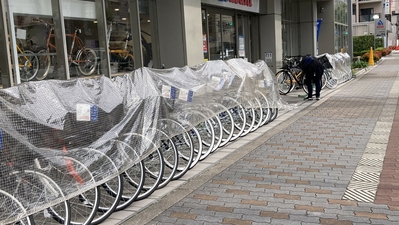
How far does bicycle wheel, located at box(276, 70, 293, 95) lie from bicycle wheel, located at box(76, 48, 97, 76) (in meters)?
7.21

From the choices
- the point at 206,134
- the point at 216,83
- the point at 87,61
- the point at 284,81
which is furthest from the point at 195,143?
the point at 284,81

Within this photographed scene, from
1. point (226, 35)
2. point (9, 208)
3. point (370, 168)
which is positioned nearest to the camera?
point (9, 208)

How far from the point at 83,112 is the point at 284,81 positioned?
428 inches

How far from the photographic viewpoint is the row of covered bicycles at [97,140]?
3.26 metres

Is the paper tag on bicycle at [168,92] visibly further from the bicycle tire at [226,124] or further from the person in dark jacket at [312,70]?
the person in dark jacket at [312,70]

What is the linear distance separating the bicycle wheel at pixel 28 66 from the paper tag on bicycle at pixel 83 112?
11.9 ft

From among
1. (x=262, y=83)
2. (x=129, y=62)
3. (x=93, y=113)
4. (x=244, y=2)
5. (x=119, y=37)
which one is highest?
(x=244, y=2)

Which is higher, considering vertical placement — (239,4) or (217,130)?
(239,4)

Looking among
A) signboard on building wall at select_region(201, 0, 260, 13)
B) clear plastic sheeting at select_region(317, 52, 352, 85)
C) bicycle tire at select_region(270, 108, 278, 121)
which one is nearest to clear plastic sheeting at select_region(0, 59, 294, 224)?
bicycle tire at select_region(270, 108, 278, 121)

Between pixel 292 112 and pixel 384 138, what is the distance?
3.41 meters

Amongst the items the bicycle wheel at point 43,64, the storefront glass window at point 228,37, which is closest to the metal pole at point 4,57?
the bicycle wheel at point 43,64

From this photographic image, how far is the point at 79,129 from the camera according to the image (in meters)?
3.84

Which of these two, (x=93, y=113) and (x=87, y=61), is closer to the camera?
(x=93, y=113)

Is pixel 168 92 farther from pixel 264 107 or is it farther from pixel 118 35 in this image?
pixel 118 35
